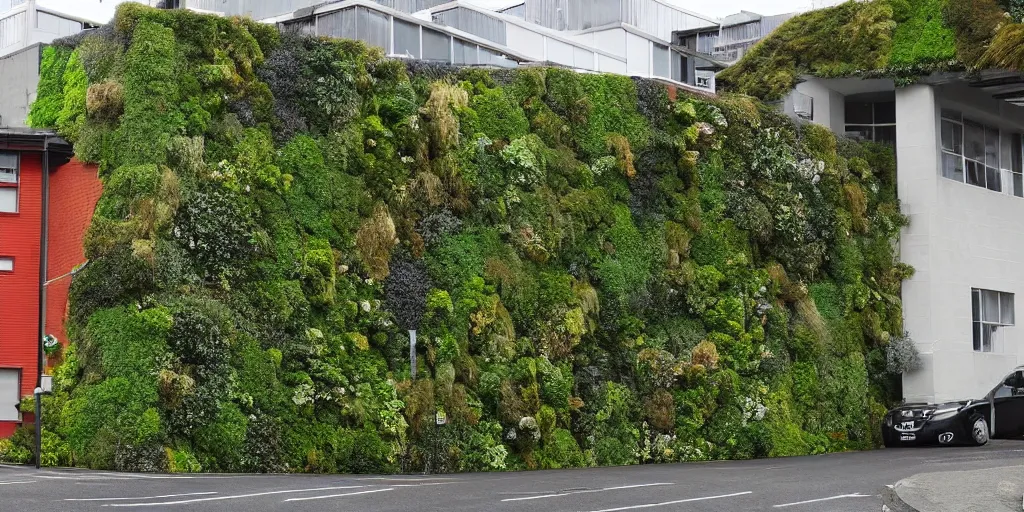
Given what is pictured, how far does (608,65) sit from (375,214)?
599 inches

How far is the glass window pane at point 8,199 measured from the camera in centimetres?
2530

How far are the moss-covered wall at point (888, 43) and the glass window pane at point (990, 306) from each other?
6910 mm

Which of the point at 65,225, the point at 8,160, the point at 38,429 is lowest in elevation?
the point at 38,429

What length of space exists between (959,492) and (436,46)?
62.1ft

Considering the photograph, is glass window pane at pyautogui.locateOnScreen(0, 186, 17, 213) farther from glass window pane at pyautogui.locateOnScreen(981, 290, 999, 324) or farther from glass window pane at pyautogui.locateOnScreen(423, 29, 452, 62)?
glass window pane at pyautogui.locateOnScreen(981, 290, 999, 324)

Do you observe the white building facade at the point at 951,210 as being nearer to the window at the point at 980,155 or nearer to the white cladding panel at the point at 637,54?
the window at the point at 980,155

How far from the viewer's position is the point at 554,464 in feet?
81.9

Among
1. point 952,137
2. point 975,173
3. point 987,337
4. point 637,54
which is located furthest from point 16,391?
point 975,173

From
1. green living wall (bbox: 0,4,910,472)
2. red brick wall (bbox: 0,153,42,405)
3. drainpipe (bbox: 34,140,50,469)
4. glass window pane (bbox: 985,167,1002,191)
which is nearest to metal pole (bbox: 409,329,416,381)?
green living wall (bbox: 0,4,910,472)

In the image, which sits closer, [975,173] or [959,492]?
[959,492]

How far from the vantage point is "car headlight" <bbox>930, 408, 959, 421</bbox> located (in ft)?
95.2

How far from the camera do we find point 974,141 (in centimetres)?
3647

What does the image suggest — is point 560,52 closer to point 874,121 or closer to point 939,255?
point 874,121

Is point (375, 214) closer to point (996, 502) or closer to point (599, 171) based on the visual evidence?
point (599, 171)
